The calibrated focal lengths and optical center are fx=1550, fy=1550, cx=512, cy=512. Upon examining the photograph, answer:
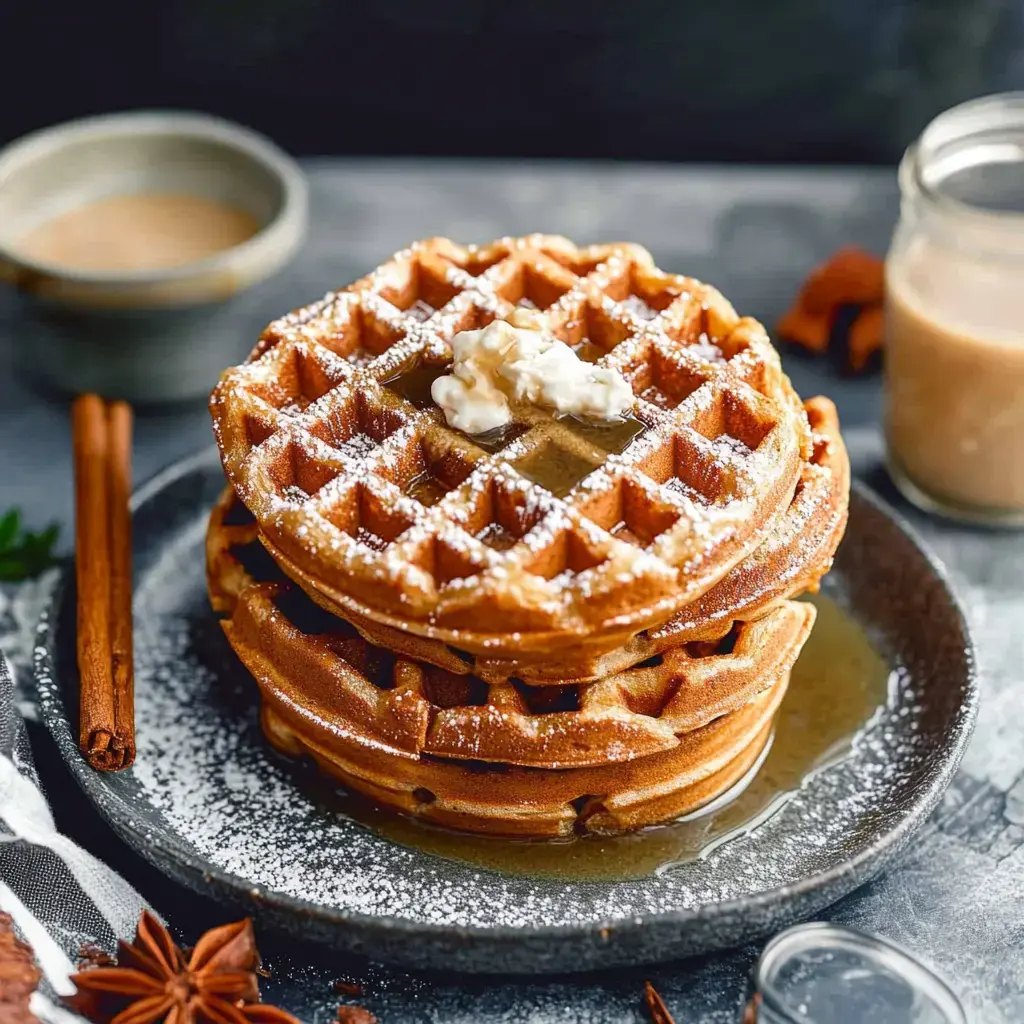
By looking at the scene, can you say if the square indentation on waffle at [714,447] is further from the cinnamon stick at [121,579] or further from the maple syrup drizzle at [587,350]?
the cinnamon stick at [121,579]

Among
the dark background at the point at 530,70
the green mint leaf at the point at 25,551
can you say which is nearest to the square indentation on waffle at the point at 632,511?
the green mint leaf at the point at 25,551

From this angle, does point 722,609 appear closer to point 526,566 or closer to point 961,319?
point 526,566

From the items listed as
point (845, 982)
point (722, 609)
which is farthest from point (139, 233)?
point (845, 982)

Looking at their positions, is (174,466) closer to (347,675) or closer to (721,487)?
(347,675)

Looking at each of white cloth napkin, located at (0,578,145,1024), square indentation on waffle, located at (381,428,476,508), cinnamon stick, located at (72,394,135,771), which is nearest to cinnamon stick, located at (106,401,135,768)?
cinnamon stick, located at (72,394,135,771)

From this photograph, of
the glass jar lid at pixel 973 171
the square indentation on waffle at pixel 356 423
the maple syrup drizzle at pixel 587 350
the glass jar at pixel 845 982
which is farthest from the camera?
the glass jar lid at pixel 973 171

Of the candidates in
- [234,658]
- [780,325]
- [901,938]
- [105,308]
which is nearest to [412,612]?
[234,658]

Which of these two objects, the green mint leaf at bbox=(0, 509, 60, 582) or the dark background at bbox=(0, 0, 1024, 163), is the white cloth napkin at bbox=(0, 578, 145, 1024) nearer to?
the green mint leaf at bbox=(0, 509, 60, 582)
